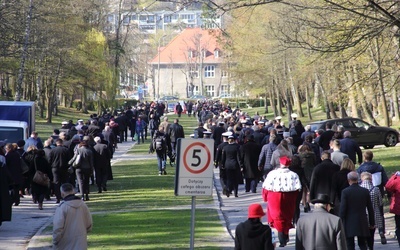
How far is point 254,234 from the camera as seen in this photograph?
10.1m

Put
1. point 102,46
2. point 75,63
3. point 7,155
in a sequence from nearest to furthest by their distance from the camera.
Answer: point 7,155
point 75,63
point 102,46

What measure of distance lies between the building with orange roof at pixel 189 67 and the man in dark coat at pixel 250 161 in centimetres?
12446

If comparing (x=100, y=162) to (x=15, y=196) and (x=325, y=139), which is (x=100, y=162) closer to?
(x=15, y=196)

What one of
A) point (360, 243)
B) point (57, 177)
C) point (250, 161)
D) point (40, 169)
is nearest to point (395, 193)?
point (360, 243)

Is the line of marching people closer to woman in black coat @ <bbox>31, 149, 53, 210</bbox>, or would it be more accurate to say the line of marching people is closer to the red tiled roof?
woman in black coat @ <bbox>31, 149, 53, 210</bbox>

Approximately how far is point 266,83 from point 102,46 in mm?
12863

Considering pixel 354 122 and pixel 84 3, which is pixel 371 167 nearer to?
pixel 354 122

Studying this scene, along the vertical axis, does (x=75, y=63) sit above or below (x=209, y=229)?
above

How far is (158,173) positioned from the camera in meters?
31.6

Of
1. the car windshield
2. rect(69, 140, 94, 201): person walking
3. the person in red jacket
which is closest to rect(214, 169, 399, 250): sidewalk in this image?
the person in red jacket

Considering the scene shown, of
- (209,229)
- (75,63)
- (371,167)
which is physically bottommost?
(209,229)

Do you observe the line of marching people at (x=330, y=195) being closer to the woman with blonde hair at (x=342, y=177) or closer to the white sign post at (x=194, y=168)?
the woman with blonde hair at (x=342, y=177)

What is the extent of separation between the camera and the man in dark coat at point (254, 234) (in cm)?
1013

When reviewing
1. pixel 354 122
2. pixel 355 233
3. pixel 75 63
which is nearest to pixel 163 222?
pixel 355 233
